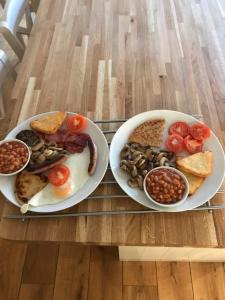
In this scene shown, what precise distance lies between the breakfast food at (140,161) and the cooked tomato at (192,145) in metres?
0.05

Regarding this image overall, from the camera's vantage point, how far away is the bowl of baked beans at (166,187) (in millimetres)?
741

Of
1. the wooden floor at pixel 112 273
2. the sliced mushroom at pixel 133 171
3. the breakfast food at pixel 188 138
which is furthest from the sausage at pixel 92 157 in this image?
the wooden floor at pixel 112 273

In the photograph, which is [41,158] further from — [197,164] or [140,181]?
[197,164]

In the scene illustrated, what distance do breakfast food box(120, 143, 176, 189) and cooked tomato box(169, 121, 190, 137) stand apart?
3.5 inches

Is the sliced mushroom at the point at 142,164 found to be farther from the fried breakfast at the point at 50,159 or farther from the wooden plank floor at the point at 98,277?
the wooden plank floor at the point at 98,277

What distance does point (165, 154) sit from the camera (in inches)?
33.4

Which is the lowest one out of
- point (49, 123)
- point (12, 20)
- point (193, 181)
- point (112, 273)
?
point (112, 273)

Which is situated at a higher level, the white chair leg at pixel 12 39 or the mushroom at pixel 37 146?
the white chair leg at pixel 12 39

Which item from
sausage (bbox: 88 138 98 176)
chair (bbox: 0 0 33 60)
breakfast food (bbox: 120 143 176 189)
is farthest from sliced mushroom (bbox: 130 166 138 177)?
chair (bbox: 0 0 33 60)

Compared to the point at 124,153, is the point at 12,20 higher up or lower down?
higher up

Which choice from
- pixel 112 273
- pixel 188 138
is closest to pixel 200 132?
pixel 188 138

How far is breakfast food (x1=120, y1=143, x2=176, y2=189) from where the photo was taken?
799mm

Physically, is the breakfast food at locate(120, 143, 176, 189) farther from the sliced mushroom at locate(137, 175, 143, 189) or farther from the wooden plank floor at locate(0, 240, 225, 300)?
the wooden plank floor at locate(0, 240, 225, 300)

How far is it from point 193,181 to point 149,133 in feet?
0.71
